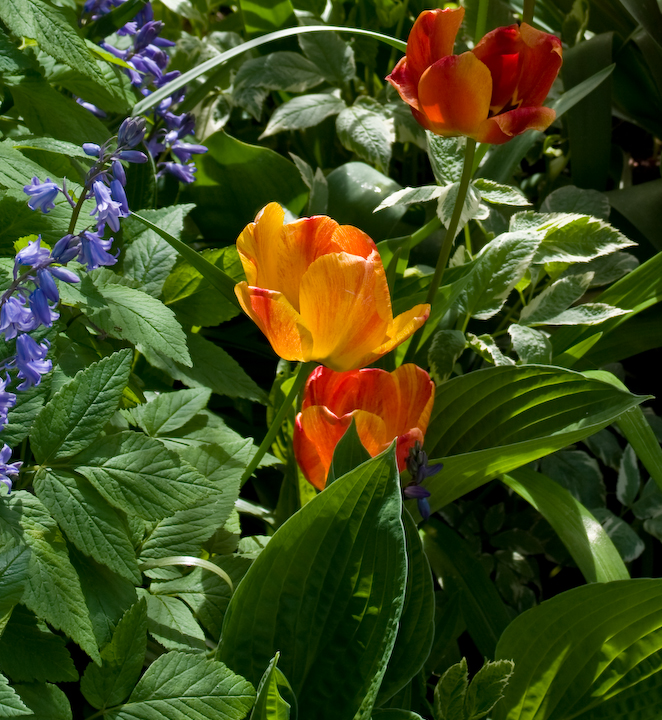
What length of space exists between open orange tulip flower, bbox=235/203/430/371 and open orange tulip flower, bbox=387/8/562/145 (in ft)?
0.49

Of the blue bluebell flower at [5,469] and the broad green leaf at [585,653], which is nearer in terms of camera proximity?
the blue bluebell flower at [5,469]

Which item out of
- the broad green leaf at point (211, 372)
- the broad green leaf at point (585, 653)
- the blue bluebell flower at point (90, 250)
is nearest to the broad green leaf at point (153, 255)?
the broad green leaf at point (211, 372)

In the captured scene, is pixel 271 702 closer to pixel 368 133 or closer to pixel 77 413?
pixel 77 413

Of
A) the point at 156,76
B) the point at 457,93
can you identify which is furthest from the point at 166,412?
the point at 156,76

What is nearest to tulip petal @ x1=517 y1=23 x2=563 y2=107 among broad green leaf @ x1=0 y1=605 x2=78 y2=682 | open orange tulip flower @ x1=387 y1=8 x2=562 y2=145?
open orange tulip flower @ x1=387 y1=8 x2=562 y2=145

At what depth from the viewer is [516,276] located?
0.77m

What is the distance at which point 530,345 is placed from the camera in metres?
0.77

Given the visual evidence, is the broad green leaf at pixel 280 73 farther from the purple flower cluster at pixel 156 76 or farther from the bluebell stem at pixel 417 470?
the bluebell stem at pixel 417 470

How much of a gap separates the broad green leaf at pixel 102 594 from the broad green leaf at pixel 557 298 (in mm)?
544

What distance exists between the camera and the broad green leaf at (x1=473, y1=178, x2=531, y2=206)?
30.3 inches

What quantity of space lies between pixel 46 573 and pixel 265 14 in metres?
1.01

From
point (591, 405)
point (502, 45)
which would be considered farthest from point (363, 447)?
point (502, 45)

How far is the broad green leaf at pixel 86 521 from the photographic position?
1.69 ft

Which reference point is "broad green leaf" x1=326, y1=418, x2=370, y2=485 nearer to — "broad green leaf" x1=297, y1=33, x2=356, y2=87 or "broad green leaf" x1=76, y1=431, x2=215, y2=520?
"broad green leaf" x1=76, y1=431, x2=215, y2=520
